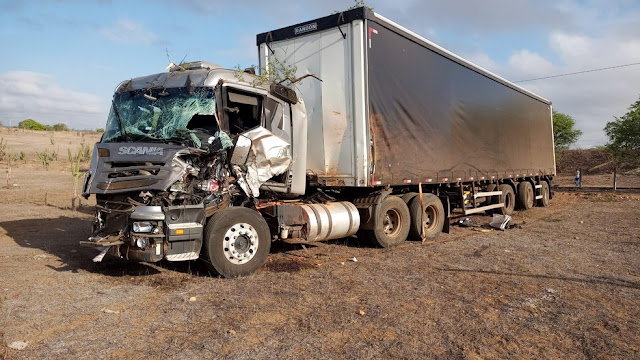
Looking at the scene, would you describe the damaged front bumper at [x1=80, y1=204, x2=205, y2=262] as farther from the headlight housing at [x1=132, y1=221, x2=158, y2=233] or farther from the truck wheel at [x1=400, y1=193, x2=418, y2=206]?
the truck wheel at [x1=400, y1=193, x2=418, y2=206]

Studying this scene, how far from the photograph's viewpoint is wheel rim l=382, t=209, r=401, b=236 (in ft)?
30.3

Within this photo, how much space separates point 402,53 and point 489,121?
4865mm

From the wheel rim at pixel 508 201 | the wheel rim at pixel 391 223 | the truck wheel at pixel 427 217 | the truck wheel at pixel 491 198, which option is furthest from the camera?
the wheel rim at pixel 508 201

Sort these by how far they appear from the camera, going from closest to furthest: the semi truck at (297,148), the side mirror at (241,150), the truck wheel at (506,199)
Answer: the semi truck at (297,148) → the side mirror at (241,150) → the truck wheel at (506,199)

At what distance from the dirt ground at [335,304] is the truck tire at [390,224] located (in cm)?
41

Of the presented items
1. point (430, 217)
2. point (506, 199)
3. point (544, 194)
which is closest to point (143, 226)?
point (430, 217)

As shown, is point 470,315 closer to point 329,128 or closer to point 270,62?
point 329,128

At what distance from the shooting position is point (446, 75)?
10461 millimetres

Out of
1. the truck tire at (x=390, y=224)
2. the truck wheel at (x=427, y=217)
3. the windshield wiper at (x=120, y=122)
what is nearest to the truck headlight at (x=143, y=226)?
the windshield wiper at (x=120, y=122)

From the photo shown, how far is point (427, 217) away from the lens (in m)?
10.4

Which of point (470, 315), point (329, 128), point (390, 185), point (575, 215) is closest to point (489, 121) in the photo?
point (575, 215)

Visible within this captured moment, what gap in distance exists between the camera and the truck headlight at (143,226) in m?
5.43

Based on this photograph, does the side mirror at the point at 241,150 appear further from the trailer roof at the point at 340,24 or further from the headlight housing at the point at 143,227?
the trailer roof at the point at 340,24

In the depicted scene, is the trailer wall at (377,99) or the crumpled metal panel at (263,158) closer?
the crumpled metal panel at (263,158)
